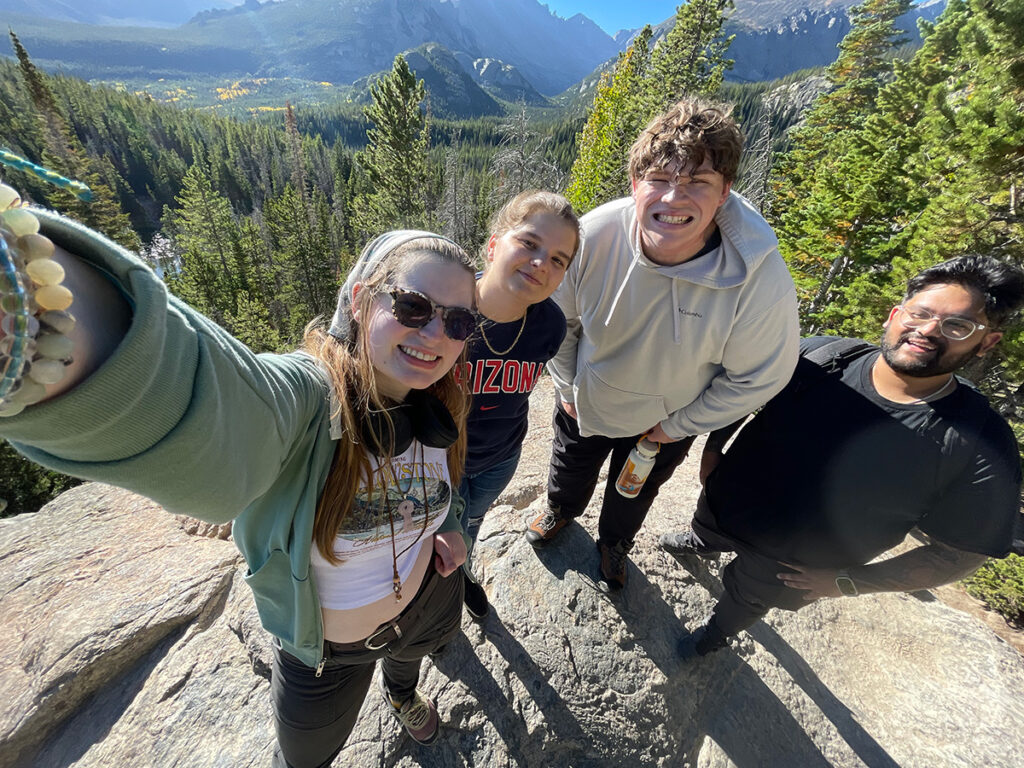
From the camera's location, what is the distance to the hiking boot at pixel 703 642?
2.85 metres

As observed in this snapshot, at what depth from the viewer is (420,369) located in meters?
1.40

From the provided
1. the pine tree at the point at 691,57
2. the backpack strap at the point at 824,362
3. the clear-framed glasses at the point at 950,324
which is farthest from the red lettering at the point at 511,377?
the pine tree at the point at 691,57

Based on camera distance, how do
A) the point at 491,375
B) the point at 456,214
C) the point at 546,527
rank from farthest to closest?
1. the point at 456,214
2. the point at 546,527
3. the point at 491,375

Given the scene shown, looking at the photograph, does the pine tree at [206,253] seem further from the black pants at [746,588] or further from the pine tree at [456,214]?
the black pants at [746,588]

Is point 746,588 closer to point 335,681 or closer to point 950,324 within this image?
point 950,324

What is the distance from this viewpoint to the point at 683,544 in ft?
11.5

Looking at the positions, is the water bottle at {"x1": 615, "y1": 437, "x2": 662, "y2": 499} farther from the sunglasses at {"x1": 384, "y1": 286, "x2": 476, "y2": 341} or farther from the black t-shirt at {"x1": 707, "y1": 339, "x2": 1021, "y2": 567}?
the sunglasses at {"x1": 384, "y1": 286, "x2": 476, "y2": 341}

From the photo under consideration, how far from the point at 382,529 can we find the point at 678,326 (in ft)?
5.70

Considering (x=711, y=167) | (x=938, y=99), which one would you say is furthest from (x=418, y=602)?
(x=938, y=99)

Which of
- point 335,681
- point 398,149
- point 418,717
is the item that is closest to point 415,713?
point 418,717

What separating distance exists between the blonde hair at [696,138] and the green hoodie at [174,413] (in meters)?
1.83

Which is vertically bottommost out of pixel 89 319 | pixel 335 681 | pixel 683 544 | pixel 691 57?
pixel 683 544

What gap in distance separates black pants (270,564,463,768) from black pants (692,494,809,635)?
1810 mm

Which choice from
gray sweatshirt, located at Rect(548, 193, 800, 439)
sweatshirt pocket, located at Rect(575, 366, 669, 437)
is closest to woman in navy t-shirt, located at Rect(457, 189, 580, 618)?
gray sweatshirt, located at Rect(548, 193, 800, 439)
